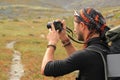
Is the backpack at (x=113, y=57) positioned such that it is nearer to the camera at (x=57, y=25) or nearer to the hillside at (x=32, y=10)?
the camera at (x=57, y=25)

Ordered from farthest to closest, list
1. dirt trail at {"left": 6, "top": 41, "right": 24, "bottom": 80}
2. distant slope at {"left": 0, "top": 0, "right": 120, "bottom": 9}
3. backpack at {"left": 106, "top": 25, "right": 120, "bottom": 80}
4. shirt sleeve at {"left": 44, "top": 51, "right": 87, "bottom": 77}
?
1. distant slope at {"left": 0, "top": 0, "right": 120, "bottom": 9}
2. dirt trail at {"left": 6, "top": 41, "right": 24, "bottom": 80}
3. shirt sleeve at {"left": 44, "top": 51, "right": 87, "bottom": 77}
4. backpack at {"left": 106, "top": 25, "right": 120, "bottom": 80}

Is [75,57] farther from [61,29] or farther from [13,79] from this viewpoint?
[13,79]

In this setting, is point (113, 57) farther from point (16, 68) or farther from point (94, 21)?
point (16, 68)

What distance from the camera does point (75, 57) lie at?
6.88 m

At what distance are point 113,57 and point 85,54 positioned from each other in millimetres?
477

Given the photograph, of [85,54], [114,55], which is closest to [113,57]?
[114,55]

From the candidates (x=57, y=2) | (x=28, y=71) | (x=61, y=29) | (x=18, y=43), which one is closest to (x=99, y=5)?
(x=57, y=2)

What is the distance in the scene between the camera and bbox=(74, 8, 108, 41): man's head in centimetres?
720

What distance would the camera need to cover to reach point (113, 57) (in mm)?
6816

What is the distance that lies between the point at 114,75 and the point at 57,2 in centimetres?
18874

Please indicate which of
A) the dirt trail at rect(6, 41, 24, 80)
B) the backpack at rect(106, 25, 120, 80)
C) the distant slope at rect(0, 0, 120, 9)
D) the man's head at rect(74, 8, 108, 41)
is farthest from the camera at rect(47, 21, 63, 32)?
the distant slope at rect(0, 0, 120, 9)

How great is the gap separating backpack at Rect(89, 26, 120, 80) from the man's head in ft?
0.70

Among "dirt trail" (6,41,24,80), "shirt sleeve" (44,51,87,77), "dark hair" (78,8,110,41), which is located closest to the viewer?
"shirt sleeve" (44,51,87,77)

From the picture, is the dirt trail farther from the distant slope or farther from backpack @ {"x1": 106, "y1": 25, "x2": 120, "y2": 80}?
the distant slope
